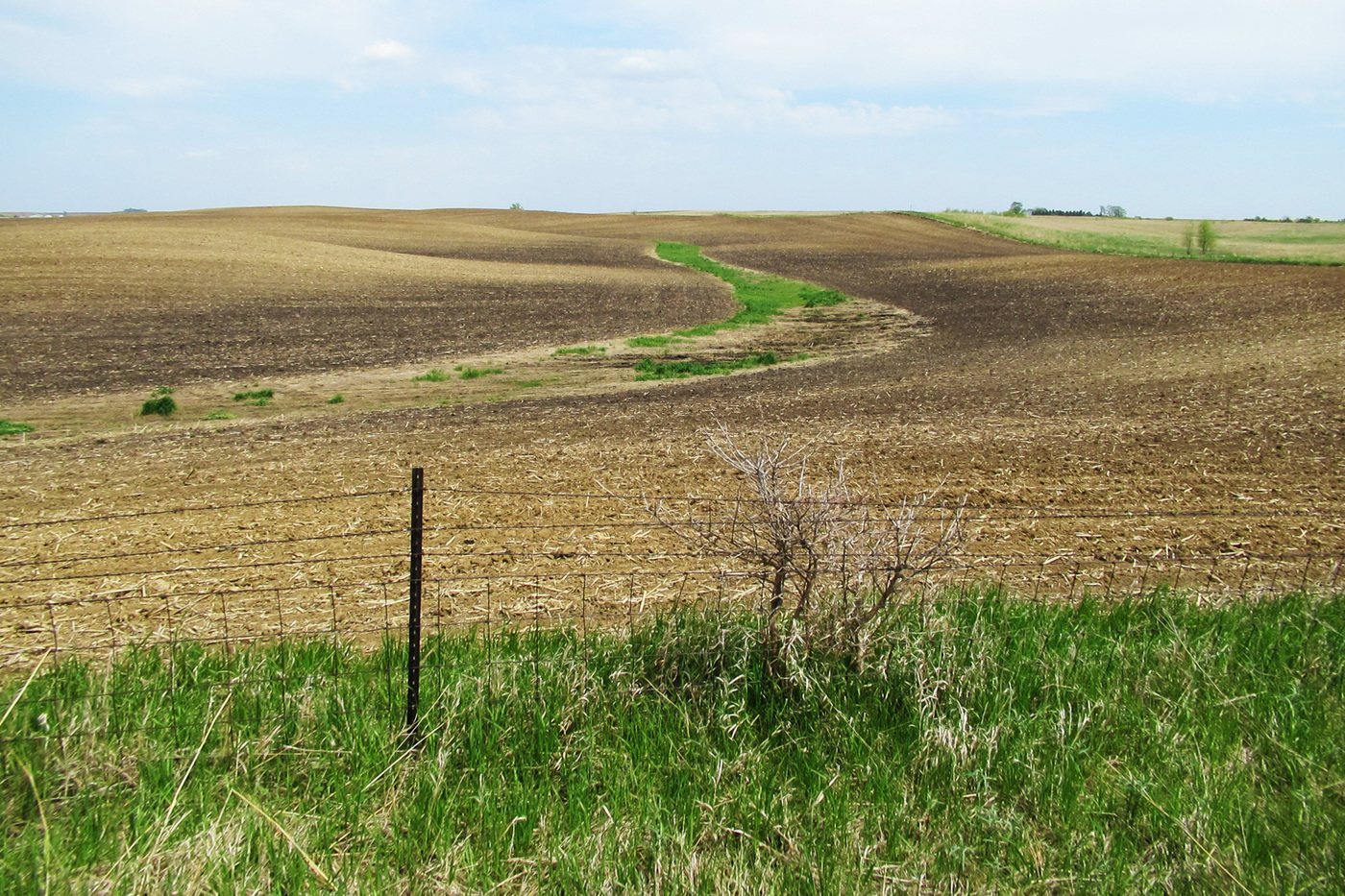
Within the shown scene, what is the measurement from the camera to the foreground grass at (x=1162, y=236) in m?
52.8

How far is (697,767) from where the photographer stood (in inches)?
167

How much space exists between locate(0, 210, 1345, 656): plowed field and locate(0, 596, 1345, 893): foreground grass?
3008 millimetres

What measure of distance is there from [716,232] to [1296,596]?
221ft

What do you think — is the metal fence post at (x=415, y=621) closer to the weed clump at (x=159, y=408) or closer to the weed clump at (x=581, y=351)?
the weed clump at (x=159, y=408)

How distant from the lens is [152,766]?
13.4 ft

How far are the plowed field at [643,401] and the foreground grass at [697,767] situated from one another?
301 cm

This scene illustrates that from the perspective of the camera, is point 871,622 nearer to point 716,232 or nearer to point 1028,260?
point 1028,260

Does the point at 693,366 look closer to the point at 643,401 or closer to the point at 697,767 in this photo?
the point at 643,401

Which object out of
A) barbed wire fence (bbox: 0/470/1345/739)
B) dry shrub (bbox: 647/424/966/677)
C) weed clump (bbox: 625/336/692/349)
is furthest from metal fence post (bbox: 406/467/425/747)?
weed clump (bbox: 625/336/692/349)

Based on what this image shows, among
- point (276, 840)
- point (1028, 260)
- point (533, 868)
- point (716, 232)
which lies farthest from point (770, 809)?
point (716, 232)

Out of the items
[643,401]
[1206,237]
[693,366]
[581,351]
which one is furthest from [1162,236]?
[643,401]

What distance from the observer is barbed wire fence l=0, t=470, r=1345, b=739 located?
613cm

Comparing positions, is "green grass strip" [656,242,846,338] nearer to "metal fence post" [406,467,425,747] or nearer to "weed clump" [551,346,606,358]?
"weed clump" [551,346,606,358]

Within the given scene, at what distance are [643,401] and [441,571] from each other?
8.63 m
